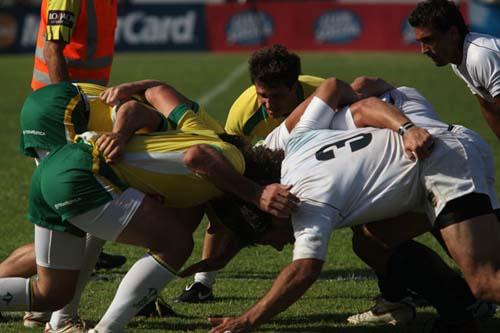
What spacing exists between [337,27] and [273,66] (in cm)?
Answer: 2309

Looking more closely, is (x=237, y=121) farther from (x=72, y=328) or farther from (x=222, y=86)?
(x=222, y=86)

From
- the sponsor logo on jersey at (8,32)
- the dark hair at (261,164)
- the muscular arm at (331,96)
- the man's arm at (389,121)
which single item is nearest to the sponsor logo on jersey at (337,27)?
the sponsor logo on jersey at (8,32)

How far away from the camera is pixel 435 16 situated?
6.80 metres

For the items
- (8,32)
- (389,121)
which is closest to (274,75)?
(389,121)

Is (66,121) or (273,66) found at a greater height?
(273,66)

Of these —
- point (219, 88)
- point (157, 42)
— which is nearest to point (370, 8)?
point (157, 42)

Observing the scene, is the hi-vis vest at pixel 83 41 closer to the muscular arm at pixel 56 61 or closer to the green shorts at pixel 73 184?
the muscular arm at pixel 56 61

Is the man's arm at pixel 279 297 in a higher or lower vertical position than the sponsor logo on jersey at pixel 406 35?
higher

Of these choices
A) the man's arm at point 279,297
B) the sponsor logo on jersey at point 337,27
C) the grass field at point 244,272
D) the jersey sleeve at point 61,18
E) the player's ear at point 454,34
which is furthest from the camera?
the sponsor logo on jersey at point 337,27

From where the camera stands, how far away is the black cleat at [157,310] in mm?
6512

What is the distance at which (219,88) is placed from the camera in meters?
20.0

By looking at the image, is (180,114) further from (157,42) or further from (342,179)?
(157,42)

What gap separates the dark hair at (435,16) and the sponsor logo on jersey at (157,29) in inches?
883

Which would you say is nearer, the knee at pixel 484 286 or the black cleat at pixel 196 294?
the knee at pixel 484 286
